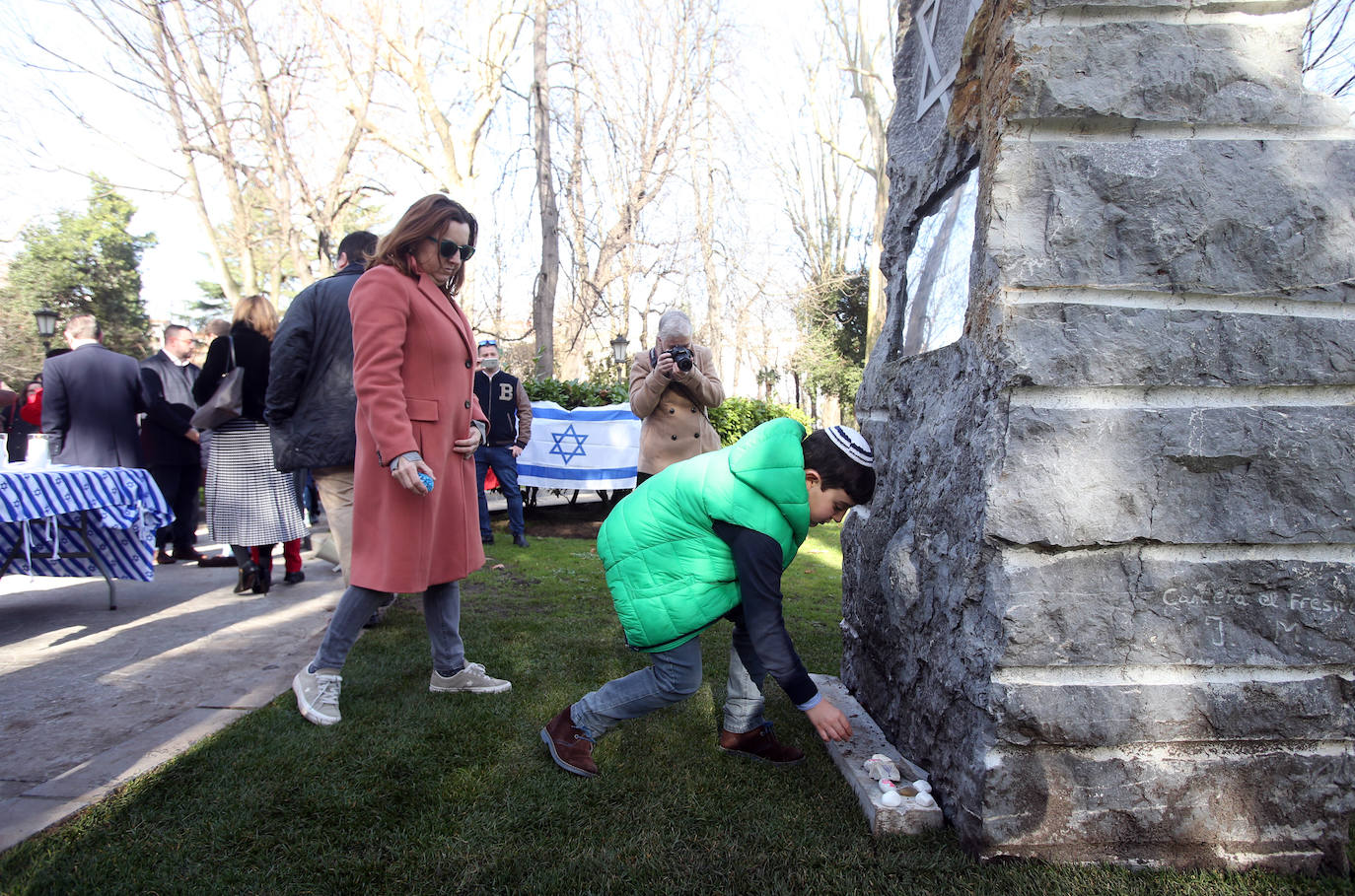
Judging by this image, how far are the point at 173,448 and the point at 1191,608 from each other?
6969mm

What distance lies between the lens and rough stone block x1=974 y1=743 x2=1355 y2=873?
6.67ft

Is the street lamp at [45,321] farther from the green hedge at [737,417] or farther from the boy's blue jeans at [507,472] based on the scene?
the green hedge at [737,417]

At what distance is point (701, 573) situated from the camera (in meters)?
2.38

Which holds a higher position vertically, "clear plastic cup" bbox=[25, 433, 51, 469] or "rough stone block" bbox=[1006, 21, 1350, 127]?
"rough stone block" bbox=[1006, 21, 1350, 127]

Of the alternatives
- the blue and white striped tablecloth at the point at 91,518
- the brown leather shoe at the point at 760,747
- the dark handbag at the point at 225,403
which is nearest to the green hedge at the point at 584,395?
the dark handbag at the point at 225,403

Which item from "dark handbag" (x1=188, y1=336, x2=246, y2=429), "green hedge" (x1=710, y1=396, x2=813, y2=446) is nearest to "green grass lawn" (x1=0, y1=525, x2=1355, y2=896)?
"dark handbag" (x1=188, y1=336, x2=246, y2=429)

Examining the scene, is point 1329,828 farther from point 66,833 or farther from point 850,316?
point 850,316

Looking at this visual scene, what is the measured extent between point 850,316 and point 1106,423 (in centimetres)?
2250

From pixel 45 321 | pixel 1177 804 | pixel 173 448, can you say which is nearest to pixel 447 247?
pixel 1177 804

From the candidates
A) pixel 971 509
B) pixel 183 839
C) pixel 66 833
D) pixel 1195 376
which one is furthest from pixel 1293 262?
pixel 66 833

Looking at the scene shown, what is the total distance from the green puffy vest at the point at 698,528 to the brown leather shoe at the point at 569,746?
38 centimetres

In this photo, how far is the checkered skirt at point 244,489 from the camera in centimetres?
484

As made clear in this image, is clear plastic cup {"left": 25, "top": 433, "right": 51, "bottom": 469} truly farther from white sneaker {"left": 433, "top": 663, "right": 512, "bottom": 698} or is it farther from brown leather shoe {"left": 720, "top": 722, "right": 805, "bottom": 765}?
brown leather shoe {"left": 720, "top": 722, "right": 805, "bottom": 765}

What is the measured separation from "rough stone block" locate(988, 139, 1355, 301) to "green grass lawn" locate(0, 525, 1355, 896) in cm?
157
